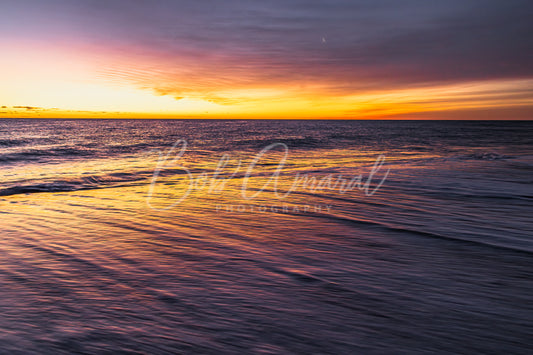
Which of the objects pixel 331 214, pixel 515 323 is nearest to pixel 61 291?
pixel 515 323

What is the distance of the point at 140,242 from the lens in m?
5.47
